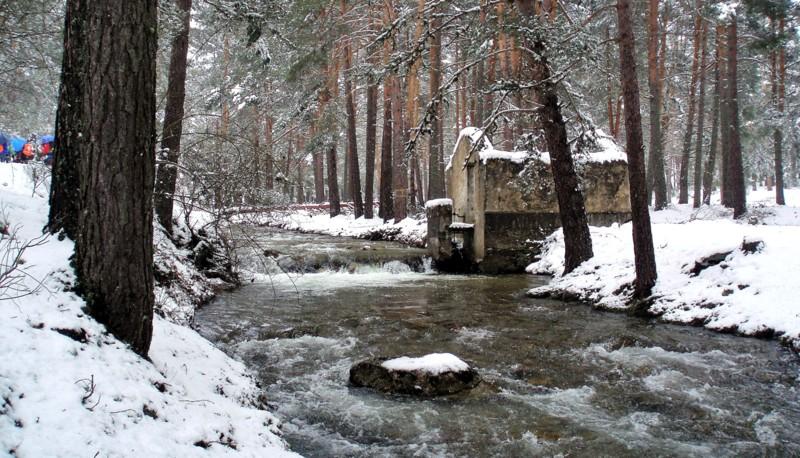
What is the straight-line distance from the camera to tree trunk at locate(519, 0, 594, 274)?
10133mm

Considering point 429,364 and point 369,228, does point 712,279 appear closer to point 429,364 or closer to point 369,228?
point 429,364

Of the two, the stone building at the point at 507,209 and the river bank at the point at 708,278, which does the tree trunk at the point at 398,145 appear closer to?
the stone building at the point at 507,209

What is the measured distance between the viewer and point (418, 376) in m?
5.37

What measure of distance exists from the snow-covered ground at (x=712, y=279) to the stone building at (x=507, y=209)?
2228 millimetres

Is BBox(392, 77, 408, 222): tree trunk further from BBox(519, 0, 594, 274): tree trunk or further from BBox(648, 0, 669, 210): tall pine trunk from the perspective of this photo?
BBox(648, 0, 669, 210): tall pine trunk

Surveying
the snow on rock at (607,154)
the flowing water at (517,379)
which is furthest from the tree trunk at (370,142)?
the flowing water at (517,379)

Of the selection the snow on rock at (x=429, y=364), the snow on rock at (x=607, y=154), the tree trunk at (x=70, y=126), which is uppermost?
the snow on rock at (x=607, y=154)

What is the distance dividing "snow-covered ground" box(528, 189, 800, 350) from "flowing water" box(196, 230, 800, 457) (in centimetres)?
41

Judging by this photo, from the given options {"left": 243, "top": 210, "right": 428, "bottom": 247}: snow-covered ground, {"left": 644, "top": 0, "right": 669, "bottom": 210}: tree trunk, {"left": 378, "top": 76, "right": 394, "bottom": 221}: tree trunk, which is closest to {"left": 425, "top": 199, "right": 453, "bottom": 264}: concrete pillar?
{"left": 243, "top": 210, "right": 428, "bottom": 247}: snow-covered ground

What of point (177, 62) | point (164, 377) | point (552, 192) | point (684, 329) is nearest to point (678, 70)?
point (552, 192)

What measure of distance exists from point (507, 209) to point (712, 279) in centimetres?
564

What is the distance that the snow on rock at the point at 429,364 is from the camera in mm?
5422

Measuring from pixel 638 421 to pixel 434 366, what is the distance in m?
1.91

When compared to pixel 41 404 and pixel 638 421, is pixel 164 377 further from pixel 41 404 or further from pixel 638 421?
pixel 638 421
